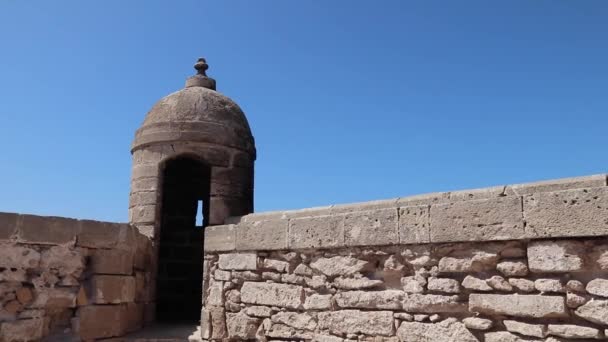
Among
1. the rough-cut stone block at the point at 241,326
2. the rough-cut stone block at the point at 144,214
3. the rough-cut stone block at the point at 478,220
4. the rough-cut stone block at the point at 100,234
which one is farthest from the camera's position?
the rough-cut stone block at the point at 144,214

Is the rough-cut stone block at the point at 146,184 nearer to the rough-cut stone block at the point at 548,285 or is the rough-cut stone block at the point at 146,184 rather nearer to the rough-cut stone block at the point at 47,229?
the rough-cut stone block at the point at 47,229

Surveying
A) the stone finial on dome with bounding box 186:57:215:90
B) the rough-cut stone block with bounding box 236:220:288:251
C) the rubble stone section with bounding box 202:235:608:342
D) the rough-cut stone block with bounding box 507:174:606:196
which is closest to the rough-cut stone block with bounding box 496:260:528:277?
the rubble stone section with bounding box 202:235:608:342

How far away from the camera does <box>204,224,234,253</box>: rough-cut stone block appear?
602 cm

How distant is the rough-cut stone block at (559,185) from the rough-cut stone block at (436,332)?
1.14 meters

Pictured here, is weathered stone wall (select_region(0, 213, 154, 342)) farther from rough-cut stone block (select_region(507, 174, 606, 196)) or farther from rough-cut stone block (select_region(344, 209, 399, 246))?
rough-cut stone block (select_region(507, 174, 606, 196))

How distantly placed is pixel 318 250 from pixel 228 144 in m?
2.69

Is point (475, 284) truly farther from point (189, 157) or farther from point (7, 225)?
point (7, 225)

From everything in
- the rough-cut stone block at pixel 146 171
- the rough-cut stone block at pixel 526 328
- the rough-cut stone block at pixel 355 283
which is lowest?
the rough-cut stone block at pixel 526 328

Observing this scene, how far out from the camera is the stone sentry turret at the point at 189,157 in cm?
726

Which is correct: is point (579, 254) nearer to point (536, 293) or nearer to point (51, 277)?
point (536, 293)

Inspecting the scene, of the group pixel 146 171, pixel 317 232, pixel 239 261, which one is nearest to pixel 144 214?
pixel 146 171

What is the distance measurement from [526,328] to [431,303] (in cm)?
75

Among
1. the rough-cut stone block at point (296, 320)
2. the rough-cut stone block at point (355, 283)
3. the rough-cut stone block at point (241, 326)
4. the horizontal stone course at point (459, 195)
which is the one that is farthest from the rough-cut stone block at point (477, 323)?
the rough-cut stone block at point (241, 326)

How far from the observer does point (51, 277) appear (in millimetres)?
5926
